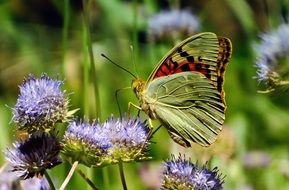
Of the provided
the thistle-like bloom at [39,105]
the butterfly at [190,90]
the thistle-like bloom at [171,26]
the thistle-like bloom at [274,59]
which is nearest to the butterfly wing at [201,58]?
the butterfly at [190,90]

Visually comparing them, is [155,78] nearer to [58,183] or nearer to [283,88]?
[283,88]

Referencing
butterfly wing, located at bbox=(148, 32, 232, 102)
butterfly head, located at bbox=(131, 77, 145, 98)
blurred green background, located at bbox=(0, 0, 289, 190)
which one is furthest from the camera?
blurred green background, located at bbox=(0, 0, 289, 190)

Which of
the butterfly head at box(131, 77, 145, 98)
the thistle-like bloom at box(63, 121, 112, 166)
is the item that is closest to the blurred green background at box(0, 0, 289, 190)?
the butterfly head at box(131, 77, 145, 98)

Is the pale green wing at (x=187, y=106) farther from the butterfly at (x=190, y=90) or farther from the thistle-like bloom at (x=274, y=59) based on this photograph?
the thistle-like bloom at (x=274, y=59)

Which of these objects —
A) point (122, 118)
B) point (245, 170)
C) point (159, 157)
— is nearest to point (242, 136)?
point (245, 170)

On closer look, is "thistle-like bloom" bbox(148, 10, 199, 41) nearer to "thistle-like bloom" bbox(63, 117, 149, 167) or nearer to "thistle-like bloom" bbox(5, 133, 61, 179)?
"thistle-like bloom" bbox(63, 117, 149, 167)

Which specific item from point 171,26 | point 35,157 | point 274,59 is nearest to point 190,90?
point 274,59
